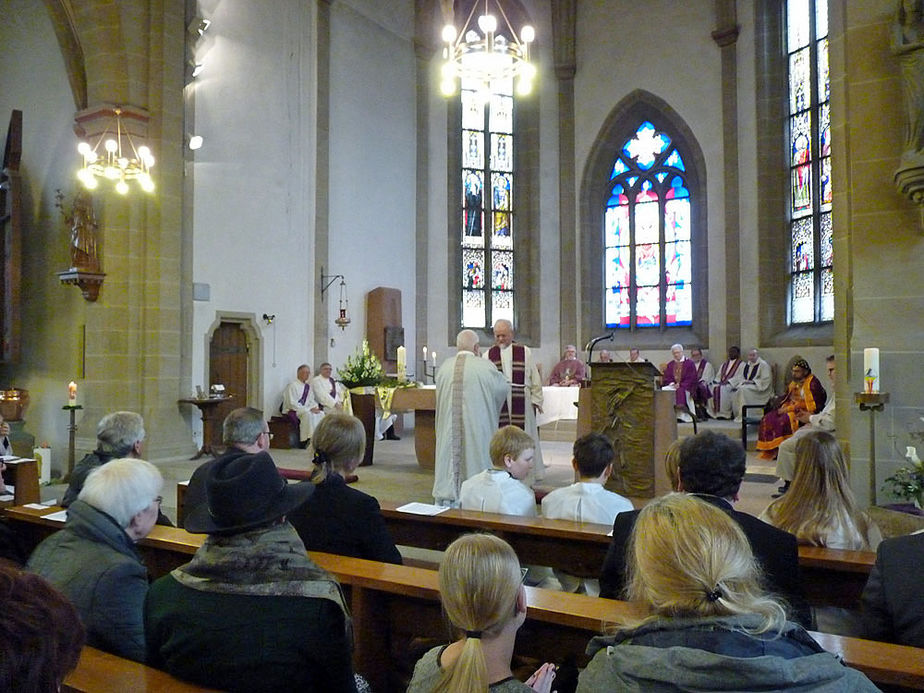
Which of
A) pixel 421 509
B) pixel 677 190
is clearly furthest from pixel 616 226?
pixel 421 509

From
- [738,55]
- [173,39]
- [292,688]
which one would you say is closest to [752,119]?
[738,55]

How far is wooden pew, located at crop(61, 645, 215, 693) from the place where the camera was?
74.0 inches

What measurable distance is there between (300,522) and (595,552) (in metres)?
1.23

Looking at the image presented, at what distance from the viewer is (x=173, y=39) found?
967 cm

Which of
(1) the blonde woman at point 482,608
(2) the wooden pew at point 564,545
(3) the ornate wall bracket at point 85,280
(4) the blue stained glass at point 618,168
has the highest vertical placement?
(4) the blue stained glass at point 618,168

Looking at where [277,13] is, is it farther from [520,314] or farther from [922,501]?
[922,501]

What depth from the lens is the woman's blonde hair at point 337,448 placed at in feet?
10.6

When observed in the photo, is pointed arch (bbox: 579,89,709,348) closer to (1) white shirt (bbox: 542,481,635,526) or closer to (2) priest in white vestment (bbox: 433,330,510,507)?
(2) priest in white vestment (bbox: 433,330,510,507)

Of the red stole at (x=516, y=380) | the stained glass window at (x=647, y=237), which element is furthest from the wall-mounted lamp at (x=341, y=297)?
the stained glass window at (x=647, y=237)

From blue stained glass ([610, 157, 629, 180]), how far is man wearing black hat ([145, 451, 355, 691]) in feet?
48.1

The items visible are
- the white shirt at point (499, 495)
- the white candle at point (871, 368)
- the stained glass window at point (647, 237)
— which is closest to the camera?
the white shirt at point (499, 495)

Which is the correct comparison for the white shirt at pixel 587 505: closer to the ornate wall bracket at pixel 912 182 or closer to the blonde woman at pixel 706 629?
the blonde woman at pixel 706 629

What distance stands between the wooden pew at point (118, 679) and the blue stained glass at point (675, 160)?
1466 cm

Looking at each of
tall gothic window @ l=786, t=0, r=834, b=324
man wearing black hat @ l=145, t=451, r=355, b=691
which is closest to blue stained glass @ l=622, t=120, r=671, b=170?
tall gothic window @ l=786, t=0, r=834, b=324
